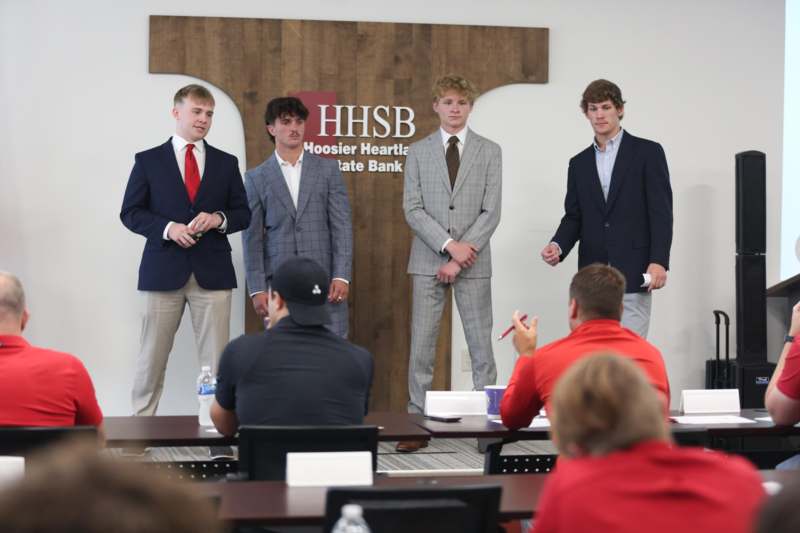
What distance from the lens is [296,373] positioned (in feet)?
11.1

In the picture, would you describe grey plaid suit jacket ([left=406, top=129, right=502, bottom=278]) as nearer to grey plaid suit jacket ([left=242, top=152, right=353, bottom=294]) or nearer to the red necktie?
grey plaid suit jacket ([left=242, top=152, right=353, bottom=294])

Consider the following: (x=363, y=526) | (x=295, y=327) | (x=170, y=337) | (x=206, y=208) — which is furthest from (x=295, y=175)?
(x=363, y=526)

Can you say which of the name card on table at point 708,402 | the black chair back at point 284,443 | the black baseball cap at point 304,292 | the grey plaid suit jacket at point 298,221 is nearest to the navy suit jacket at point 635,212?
the grey plaid suit jacket at point 298,221

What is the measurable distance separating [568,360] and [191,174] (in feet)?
10.9

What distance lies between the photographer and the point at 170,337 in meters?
6.26

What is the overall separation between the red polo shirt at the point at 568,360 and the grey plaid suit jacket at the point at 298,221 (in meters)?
2.91

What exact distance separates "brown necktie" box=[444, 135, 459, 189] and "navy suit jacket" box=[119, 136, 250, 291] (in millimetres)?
1218

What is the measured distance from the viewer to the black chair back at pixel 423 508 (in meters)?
2.29

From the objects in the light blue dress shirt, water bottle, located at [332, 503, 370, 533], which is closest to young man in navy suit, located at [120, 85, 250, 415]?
the light blue dress shirt

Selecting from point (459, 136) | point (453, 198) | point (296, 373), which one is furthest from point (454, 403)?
point (459, 136)

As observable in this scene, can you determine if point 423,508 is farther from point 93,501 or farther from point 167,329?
point 167,329

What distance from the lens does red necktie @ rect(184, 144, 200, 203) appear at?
6191mm

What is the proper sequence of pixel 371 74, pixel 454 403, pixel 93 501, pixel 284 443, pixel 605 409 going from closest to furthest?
pixel 93 501 < pixel 605 409 < pixel 284 443 < pixel 454 403 < pixel 371 74

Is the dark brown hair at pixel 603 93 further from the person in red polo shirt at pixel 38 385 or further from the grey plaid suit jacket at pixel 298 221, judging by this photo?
the person in red polo shirt at pixel 38 385
